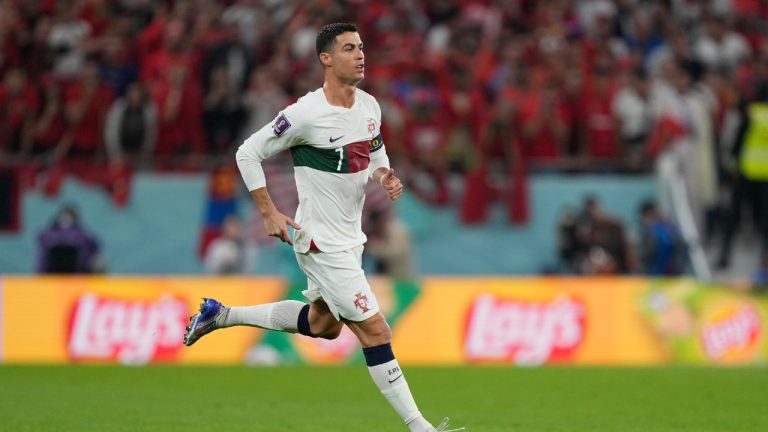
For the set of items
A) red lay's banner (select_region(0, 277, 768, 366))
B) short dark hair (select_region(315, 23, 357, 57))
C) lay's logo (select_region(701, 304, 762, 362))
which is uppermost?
short dark hair (select_region(315, 23, 357, 57))

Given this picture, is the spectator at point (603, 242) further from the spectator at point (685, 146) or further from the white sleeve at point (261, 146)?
the white sleeve at point (261, 146)

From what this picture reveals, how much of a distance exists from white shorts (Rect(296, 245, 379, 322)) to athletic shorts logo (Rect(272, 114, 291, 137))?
2.51 ft

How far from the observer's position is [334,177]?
8203 millimetres

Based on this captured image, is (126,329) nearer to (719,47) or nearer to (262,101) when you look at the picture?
(262,101)

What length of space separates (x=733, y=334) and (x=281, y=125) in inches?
402

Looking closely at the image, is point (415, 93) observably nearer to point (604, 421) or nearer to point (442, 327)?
point (442, 327)

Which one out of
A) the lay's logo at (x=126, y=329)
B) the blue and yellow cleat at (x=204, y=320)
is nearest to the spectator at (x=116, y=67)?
the lay's logo at (x=126, y=329)

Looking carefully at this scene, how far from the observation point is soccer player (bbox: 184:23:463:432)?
26.5ft

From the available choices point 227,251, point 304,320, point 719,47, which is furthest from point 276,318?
point 719,47

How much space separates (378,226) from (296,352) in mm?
1997

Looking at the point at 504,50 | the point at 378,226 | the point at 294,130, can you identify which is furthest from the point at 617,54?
the point at 294,130

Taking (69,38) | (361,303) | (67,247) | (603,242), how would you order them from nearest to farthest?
1. (361,303)
2. (67,247)
3. (603,242)
4. (69,38)

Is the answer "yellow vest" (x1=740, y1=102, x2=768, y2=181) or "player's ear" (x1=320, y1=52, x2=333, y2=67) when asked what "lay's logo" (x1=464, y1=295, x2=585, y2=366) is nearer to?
"yellow vest" (x1=740, y1=102, x2=768, y2=181)

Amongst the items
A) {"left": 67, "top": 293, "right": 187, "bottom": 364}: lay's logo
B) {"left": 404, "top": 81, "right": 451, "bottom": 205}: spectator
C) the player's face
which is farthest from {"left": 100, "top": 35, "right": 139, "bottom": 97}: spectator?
the player's face
